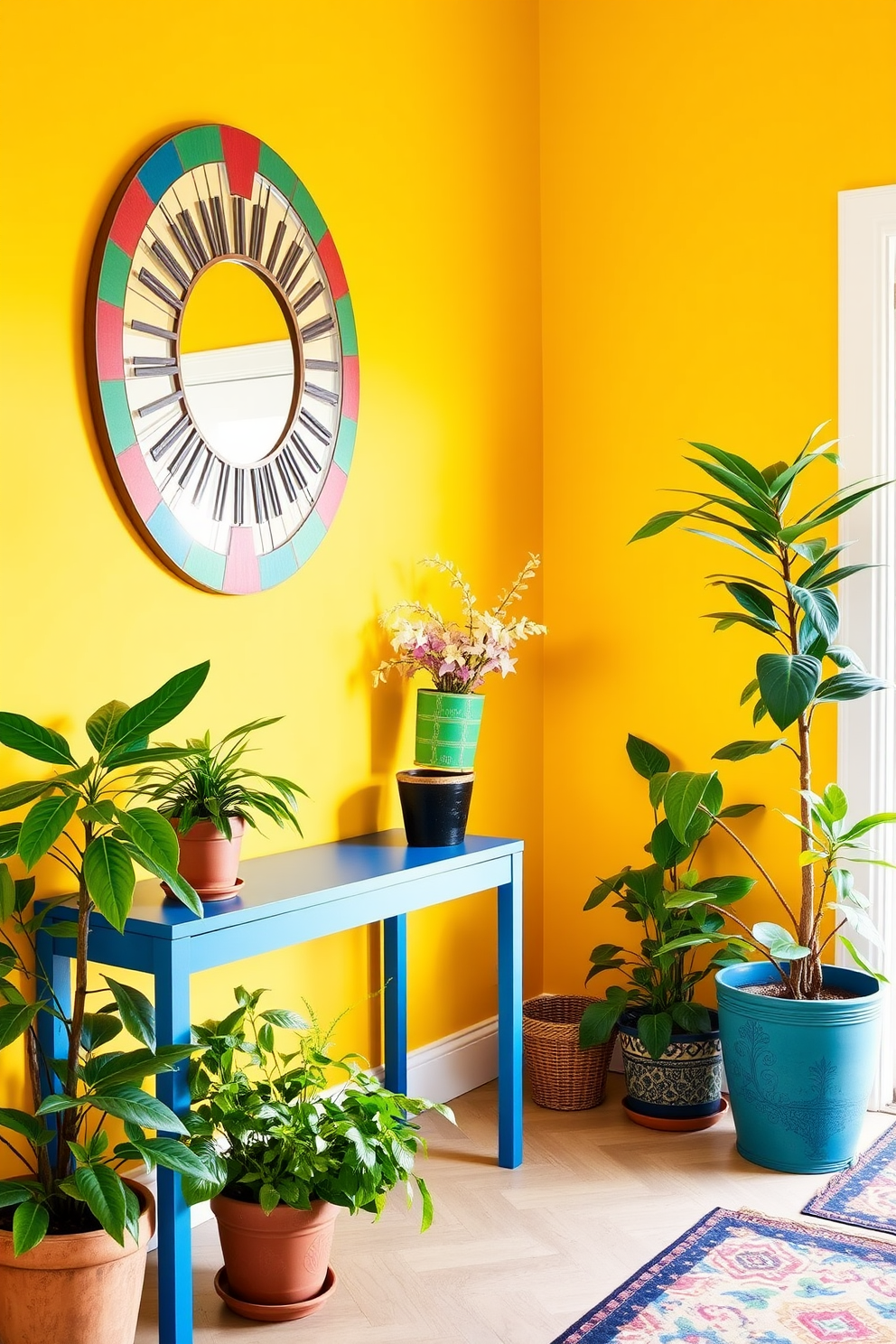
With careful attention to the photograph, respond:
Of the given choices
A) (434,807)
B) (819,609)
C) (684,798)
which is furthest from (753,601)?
(434,807)

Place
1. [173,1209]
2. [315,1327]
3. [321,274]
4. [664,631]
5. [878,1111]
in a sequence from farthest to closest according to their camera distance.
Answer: [664,631] < [878,1111] < [321,274] < [315,1327] < [173,1209]

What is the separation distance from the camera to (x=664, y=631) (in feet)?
11.9

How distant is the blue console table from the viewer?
2.14 m

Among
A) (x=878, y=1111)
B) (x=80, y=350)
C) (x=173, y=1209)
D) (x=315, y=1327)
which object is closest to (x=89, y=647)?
(x=80, y=350)

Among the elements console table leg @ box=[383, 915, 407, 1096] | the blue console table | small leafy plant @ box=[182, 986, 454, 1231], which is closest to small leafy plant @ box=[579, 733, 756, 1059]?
the blue console table

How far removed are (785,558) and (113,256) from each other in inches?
61.3

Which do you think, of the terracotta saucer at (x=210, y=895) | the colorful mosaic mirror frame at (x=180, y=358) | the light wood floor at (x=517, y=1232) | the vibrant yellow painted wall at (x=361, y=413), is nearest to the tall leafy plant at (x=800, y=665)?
the light wood floor at (x=517, y=1232)

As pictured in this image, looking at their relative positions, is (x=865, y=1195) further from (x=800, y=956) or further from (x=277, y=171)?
(x=277, y=171)

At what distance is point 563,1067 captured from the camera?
332cm

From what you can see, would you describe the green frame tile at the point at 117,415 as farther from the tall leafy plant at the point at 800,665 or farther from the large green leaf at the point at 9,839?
the tall leafy plant at the point at 800,665

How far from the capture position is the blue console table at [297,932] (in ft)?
7.02

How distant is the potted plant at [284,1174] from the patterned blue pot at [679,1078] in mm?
1025

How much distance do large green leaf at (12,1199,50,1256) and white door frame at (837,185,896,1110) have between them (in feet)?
7.12

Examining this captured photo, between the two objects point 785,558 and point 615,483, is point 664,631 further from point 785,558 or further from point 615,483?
point 785,558
